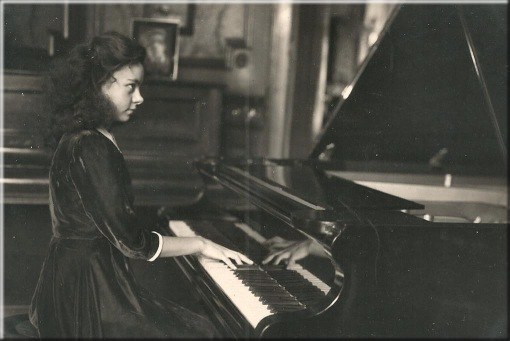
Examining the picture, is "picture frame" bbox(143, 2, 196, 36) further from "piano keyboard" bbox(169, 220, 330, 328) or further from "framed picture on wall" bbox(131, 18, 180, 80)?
"piano keyboard" bbox(169, 220, 330, 328)

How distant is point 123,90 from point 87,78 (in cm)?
11

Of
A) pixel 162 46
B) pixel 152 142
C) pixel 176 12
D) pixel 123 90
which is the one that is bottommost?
pixel 152 142

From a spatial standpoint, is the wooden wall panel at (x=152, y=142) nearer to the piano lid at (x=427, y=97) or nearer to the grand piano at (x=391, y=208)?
the grand piano at (x=391, y=208)

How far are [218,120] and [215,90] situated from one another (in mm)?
209

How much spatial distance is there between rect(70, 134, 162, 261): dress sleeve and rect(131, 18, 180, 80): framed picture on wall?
2.74 m

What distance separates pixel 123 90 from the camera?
1786 millimetres

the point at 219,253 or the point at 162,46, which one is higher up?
the point at 162,46

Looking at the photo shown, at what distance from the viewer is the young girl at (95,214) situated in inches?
67.7

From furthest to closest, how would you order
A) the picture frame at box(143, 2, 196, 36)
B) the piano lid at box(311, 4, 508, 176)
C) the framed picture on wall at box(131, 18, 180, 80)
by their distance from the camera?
1. the picture frame at box(143, 2, 196, 36)
2. the framed picture on wall at box(131, 18, 180, 80)
3. the piano lid at box(311, 4, 508, 176)

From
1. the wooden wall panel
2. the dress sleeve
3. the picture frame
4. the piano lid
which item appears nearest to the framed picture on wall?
the picture frame

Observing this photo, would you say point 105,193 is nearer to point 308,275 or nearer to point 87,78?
point 87,78

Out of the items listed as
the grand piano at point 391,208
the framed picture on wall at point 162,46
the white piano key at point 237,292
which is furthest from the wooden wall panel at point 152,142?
the white piano key at point 237,292

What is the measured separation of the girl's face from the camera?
1776 mm

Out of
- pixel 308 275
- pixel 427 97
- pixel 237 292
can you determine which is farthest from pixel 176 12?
pixel 237 292
